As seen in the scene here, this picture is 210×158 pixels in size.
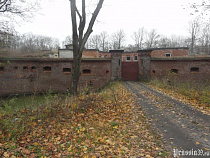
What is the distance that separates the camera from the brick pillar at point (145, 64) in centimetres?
1334

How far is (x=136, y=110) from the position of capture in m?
5.36

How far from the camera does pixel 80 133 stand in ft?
12.5

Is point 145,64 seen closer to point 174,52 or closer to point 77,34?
point 77,34

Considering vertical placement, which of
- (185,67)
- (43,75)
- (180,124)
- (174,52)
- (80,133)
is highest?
(174,52)

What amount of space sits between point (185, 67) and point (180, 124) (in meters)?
10.0

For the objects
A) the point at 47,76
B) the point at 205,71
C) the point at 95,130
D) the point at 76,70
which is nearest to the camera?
the point at 95,130

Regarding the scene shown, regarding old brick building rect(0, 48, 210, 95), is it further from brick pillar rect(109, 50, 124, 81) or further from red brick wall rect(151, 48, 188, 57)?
red brick wall rect(151, 48, 188, 57)

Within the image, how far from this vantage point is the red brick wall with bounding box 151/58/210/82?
39.6 feet

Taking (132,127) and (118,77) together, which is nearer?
(132,127)

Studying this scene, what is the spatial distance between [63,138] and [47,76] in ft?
34.7

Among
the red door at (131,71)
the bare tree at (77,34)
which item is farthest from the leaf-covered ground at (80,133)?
the red door at (131,71)

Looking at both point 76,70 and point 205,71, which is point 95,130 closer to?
point 76,70

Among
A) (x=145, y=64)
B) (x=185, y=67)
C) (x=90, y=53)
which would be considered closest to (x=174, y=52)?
(x=185, y=67)

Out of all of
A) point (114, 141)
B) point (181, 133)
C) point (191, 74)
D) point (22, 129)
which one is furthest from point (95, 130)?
point (191, 74)
